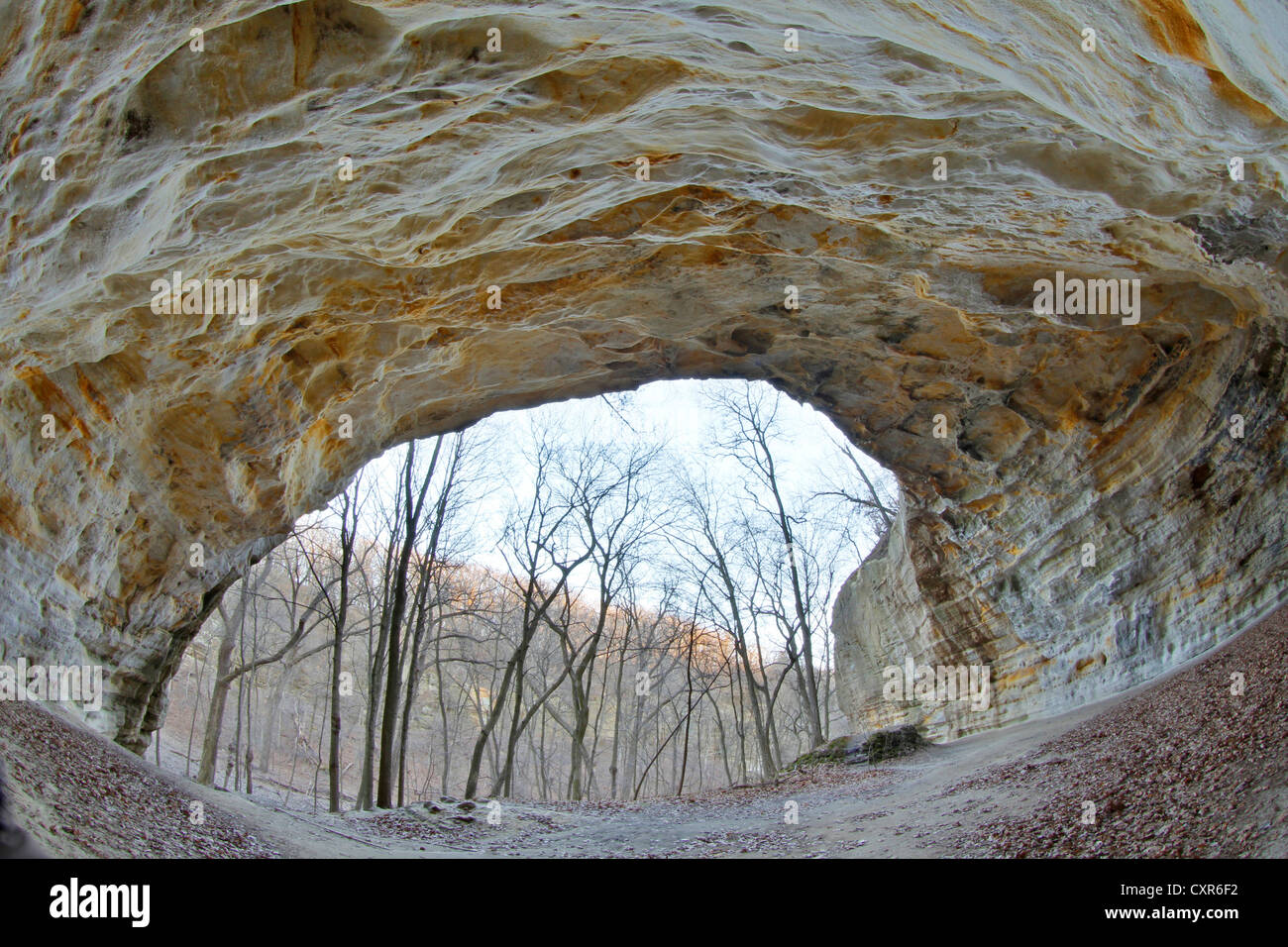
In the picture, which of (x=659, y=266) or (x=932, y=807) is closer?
(x=932, y=807)

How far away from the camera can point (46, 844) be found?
4273 millimetres

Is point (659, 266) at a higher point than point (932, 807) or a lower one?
higher

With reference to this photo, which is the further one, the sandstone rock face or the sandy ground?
the sandy ground

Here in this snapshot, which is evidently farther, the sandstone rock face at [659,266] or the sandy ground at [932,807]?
the sandy ground at [932,807]

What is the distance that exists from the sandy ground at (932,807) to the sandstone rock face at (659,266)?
1.61 metres

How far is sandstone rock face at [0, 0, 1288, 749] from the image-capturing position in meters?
4.12

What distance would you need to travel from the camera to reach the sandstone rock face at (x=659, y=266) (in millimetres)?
4125

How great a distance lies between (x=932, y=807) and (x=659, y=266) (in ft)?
22.8

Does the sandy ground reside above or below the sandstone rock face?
below

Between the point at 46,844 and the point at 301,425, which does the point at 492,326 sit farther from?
the point at 46,844

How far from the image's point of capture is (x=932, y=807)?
8.50m

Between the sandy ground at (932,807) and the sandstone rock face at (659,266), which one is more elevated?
the sandstone rock face at (659,266)

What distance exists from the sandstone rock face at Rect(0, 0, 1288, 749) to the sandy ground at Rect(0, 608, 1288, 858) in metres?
1.61
